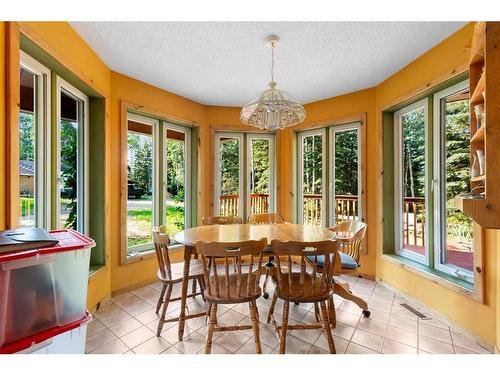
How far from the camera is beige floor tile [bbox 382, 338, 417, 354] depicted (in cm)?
178

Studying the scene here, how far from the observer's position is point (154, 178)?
3318mm

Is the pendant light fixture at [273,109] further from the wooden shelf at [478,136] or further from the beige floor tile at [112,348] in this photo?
the beige floor tile at [112,348]

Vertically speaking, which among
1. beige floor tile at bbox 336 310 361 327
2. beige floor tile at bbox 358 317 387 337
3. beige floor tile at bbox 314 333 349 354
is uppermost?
beige floor tile at bbox 314 333 349 354

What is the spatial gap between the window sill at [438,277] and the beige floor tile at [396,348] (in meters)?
0.67

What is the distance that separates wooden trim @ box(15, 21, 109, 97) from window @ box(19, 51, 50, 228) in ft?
0.53

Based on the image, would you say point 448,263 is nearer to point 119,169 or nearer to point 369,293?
point 369,293

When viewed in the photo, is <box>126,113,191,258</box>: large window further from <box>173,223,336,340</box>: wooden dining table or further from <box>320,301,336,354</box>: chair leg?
<box>320,301,336,354</box>: chair leg

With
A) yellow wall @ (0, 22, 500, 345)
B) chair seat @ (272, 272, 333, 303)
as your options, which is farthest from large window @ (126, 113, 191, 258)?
chair seat @ (272, 272, 333, 303)

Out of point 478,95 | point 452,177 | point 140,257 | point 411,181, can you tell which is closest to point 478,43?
point 478,95

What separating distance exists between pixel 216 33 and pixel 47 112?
5.00 feet

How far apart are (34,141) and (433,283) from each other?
12.0ft

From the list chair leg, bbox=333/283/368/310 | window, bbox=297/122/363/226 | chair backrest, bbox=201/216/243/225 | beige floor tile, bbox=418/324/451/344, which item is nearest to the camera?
beige floor tile, bbox=418/324/451/344

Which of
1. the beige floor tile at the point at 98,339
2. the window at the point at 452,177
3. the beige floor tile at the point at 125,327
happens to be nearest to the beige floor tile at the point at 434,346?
the window at the point at 452,177
